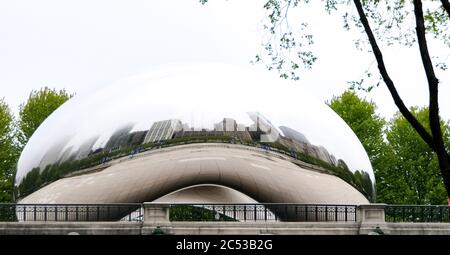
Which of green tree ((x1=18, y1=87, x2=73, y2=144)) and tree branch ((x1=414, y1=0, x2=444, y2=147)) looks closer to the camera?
tree branch ((x1=414, y1=0, x2=444, y2=147))

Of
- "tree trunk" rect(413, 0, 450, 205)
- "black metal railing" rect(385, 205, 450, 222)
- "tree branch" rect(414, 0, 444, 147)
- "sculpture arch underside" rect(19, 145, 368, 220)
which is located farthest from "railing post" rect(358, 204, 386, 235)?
"tree branch" rect(414, 0, 444, 147)

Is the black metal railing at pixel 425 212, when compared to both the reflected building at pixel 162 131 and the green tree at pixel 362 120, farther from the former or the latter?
the green tree at pixel 362 120

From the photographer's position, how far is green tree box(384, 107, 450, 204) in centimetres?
4972

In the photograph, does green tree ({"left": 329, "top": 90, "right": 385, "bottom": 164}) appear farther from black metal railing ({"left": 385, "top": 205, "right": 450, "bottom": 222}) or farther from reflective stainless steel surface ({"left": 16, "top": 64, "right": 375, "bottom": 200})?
reflective stainless steel surface ({"left": 16, "top": 64, "right": 375, "bottom": 200})

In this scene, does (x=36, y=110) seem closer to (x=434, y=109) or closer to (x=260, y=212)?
(x=260, y=212)

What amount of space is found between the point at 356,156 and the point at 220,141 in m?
5.68

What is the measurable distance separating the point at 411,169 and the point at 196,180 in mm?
28970

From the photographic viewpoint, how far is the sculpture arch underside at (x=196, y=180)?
2469 cm

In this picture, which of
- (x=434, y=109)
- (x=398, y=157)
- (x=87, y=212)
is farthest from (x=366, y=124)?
(x=434, y=109)

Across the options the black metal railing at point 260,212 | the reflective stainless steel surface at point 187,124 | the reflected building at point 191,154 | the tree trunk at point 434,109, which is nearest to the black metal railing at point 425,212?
the reflective stainless steel surface at point 187,124

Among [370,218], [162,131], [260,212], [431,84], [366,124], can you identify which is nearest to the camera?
[431,84]

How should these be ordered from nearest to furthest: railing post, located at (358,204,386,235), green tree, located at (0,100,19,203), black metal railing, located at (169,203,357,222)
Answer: railing post, located at (358,204,386,235) < black metal railing, located at (169,203,357,222) < green tree, located at (0,100,19,203)

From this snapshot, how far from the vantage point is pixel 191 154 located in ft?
80.9

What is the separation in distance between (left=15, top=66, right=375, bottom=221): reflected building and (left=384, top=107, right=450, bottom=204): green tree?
24.1 m
